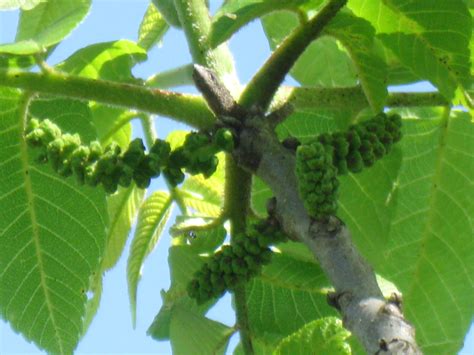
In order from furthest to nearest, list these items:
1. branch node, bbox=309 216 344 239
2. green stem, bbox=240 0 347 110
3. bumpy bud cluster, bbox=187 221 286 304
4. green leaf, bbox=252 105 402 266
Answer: green leaf, bbox=252 105 402 266 → green stem, bbox=240 0 347 110 → bumpy bud cluster, bbox=187 221 286 304 → branch node, bbox=309 216 344 239

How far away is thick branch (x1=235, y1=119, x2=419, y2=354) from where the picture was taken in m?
1.57

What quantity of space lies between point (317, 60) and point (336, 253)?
1.14m

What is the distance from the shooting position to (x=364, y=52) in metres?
2.28

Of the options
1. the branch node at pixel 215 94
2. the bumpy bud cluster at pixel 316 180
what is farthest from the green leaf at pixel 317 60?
the bumpy bud cluster at pixel 316 180

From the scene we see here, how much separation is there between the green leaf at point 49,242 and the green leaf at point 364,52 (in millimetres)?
680

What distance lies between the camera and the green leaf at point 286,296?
8.13ft

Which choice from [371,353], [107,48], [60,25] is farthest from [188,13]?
[371,353]

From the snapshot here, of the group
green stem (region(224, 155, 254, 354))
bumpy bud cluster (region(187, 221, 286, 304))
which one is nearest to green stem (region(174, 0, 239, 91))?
green stem (region(224, 155, 254, 354))

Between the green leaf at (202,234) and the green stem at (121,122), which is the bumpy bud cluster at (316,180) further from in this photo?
the green stem at (121,122)

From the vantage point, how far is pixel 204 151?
2.15 metres

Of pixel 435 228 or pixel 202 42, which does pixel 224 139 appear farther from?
pixel 435 228

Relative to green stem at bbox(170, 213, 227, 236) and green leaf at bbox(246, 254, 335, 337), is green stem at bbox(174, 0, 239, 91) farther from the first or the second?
green leaf at bbox(246, 254, 335, 337)

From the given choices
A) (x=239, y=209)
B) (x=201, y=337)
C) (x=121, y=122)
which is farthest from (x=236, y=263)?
(x=121, y=122)

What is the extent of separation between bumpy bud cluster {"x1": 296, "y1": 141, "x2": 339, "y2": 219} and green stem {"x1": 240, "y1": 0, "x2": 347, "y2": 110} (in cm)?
35
